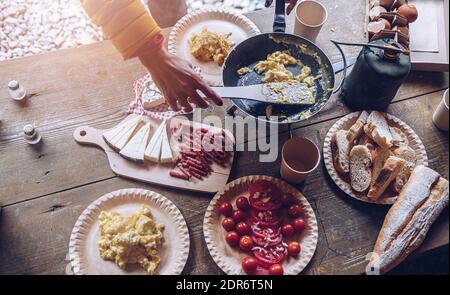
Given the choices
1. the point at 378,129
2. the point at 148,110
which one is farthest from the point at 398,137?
the point at 148,110

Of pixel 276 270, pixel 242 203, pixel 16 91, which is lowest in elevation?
pixel 276 270

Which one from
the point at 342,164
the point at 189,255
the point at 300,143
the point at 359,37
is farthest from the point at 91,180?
the point at 359,37

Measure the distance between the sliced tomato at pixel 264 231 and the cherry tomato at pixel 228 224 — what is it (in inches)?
2.7

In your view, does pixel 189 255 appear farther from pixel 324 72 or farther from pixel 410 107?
pixel 410 107

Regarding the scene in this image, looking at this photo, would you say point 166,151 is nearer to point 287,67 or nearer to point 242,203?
point 242,203

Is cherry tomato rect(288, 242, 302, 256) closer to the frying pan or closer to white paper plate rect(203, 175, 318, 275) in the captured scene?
white paper plate rect(203, 175, 318, 275)

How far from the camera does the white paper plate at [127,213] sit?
4.48 ft

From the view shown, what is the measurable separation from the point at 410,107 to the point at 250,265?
2.90 ft

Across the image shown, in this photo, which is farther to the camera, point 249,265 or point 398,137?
point 398,137

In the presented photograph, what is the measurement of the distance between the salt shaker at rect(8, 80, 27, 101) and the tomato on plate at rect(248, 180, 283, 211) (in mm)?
941

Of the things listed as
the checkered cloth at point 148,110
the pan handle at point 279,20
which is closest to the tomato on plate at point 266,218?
the checkered cloth at point 148,110

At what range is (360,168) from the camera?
4.82 feet

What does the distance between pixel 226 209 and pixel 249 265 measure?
198 mm
